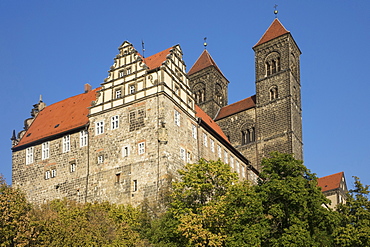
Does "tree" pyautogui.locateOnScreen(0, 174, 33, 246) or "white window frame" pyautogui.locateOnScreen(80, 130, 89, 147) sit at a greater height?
"white window frame" pyautogui.locateOnScreen(80, 130, 89, 147)

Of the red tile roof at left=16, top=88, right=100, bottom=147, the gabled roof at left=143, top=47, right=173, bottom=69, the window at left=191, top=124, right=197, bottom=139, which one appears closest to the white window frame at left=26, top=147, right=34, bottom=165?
the red tile roof at left=16, top=88, right=100, bottom=147

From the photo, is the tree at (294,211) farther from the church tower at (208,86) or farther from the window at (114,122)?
the church tower at (208,86)

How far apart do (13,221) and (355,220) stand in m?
19.8

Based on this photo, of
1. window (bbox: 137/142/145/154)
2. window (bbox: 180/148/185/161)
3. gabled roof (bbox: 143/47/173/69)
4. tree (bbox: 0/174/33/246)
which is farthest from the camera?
gabled roof (bbox: 143/47/173/69)

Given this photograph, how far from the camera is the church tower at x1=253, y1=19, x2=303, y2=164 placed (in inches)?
3014

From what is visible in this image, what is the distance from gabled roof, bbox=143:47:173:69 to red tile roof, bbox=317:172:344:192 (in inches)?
1475

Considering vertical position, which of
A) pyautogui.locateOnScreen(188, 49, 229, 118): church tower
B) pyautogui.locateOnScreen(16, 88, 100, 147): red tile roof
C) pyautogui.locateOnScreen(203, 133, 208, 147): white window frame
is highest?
pyautogui.locateOnScreen(188, 49, 229, 118): church tower

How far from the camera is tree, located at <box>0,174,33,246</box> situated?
36094 millimetres

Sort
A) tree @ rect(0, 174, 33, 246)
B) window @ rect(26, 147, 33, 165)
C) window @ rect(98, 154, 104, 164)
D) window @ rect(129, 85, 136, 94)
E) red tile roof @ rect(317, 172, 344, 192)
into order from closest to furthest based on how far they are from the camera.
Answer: tree @ rect(0, 174, 33, 246), window @ rect(98, 154, 104, 164), window @ rect(129, 85, 136, 94), window @ rect(26, 147, 33, 165), red tile roof @ rect(317, 172, 344, 192)

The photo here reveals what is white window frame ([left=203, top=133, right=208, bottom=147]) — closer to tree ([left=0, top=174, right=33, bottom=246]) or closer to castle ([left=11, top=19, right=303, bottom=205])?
castle ([left=11, top=19, right=303, bottom=205])

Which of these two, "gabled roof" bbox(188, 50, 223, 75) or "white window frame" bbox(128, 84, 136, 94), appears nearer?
"white window frame" bbox(128, 84, 136, 94)

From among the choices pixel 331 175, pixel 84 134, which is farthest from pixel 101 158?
pixel 331 175

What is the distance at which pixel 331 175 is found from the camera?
298ft

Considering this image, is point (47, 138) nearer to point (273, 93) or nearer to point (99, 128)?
point (99, 128)
